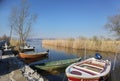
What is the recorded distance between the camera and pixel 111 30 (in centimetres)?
4847

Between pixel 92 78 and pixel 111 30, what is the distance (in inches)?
1459

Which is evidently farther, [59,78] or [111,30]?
[111,30]

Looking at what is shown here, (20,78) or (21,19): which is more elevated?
(21,19)

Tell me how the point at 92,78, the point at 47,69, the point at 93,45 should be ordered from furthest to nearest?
the point at 93,45 < the point at 47,69 < the point at 92,78

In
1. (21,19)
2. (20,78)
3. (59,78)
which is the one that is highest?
(21,19)

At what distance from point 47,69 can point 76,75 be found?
546 cm

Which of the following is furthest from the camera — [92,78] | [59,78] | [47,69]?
[47,69]

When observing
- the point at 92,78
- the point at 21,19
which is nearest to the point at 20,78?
the point at 92,78

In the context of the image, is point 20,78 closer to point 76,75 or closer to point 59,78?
point 76,75

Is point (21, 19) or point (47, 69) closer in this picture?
point (47, 69)

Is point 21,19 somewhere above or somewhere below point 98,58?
above

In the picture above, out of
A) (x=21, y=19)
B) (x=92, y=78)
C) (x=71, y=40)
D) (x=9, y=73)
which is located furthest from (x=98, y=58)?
(x=71, y=40)

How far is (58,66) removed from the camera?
19.5 meters

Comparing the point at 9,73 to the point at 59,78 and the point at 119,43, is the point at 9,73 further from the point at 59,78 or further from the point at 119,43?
the point at 119,43
